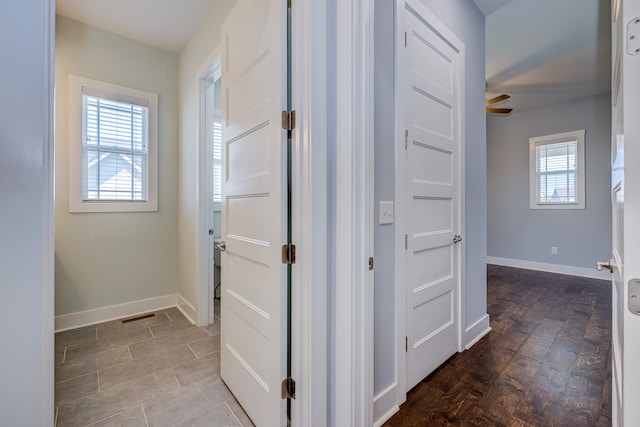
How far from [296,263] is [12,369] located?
0.85 m

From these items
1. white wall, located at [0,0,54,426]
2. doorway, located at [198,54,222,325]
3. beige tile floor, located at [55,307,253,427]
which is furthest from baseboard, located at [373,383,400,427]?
doorway, located at [198,54,222,325]

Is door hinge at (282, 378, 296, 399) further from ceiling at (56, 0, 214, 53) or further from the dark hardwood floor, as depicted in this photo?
ceiling at (56, 0, 214, 53)

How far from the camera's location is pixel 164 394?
5.46 ft

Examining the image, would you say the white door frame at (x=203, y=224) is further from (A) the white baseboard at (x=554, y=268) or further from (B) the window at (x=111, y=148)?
(A) the white baseboard at (x=554, y=268)

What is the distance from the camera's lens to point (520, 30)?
2.83 metres

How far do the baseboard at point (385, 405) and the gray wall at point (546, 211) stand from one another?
482 centimetres

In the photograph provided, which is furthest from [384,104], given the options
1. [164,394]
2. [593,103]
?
[593,103]

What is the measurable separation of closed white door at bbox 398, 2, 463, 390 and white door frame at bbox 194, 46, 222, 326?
6.24ft

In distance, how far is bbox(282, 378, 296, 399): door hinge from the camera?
4.07 feet

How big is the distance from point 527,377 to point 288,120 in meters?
2.23

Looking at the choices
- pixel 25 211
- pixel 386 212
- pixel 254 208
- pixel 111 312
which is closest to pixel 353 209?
pixel 386 212

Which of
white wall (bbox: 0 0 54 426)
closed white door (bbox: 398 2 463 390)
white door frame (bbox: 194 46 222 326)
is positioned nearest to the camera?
white wall (bbox: 0 0 54 426)

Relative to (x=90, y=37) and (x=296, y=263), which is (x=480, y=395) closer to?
(x=296, y=263)

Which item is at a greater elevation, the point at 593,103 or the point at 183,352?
the point at 593,103
